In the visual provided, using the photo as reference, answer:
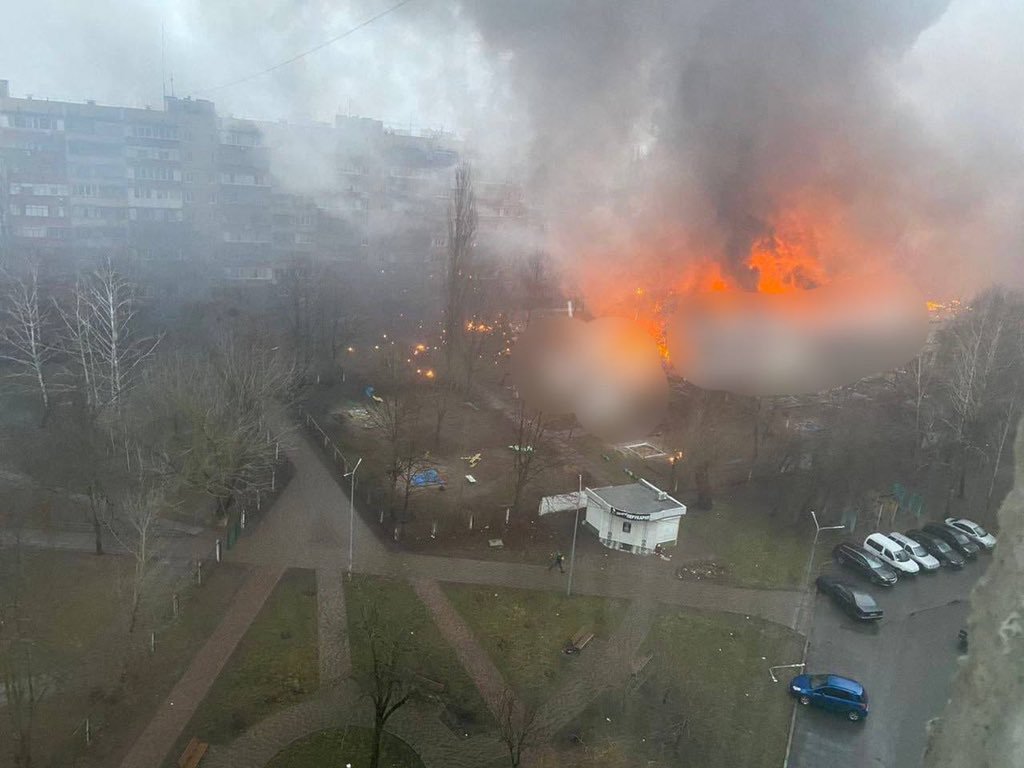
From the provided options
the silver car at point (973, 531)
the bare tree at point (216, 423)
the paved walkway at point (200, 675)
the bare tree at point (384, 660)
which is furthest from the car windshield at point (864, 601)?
the bare tree at point (216, 423)

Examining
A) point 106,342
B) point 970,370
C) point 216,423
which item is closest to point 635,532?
point 216,423

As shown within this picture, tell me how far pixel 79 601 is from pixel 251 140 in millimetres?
22213

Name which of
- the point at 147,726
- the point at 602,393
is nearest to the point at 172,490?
the point at 147,726

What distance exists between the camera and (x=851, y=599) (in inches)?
362

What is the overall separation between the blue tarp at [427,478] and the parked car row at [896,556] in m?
6.46

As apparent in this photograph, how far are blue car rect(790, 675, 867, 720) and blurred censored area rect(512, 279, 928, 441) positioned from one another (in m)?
6.45

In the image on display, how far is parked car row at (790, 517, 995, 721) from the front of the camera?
363 inches

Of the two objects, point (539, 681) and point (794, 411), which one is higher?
point (794, 411)

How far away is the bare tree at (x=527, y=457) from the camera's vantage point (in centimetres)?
1138

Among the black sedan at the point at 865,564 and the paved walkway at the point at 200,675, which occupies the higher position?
the black sedan at the point at 865,564

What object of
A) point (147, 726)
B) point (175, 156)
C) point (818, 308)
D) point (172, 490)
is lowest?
point (147, 726)

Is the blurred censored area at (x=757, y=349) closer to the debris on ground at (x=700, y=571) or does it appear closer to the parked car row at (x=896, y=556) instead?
the parked car row at (x=896, y=556)

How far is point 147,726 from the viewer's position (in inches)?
252

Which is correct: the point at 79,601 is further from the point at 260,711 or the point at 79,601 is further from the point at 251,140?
the point at 251,140
